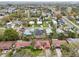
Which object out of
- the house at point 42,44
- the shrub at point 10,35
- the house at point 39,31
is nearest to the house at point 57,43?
the house at point 42,44

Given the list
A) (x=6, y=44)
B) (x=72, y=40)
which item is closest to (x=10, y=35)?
(x=6, y=44)

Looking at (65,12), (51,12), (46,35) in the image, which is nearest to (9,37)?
(46,35)

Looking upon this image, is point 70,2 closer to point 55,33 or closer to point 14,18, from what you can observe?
point 55,33

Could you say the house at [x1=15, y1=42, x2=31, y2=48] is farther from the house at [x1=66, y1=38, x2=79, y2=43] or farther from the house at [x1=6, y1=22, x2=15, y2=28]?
the house at [x1=66, y1=38, x2=79, y2=43]

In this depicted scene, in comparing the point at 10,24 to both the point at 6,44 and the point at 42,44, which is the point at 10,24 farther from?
the point at 42,44

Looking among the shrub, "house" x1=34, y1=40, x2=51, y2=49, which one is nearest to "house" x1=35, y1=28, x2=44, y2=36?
"house" x1=34, y1=40, x2=51, y2=49
